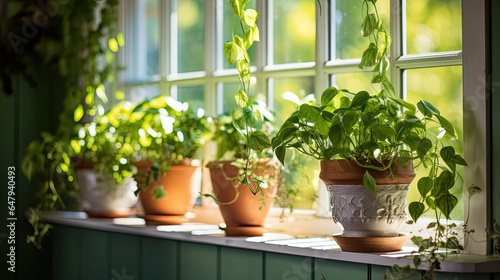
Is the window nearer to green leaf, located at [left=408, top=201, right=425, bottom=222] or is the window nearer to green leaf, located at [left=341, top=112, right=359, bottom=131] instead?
green leaf, located at [left=408, top=201, right=425, bottom=222]

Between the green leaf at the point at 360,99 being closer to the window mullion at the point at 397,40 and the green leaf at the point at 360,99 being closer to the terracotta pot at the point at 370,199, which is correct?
the terracotta pot at the point at 370,199

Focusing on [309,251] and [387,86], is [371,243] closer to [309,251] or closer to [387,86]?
[309,251]

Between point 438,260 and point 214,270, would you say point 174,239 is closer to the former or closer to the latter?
point 214,270

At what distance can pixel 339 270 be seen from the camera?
127 cm

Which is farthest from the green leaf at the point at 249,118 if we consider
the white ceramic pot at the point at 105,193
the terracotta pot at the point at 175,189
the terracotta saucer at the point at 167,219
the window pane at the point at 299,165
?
the white ceramic pot at the point at 105,193

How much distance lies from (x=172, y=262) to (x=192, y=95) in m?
0.58

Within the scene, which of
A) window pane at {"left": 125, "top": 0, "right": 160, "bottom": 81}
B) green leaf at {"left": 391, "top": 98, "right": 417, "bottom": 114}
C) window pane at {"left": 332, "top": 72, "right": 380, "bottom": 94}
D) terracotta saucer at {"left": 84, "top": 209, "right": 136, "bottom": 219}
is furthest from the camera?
window pane at {"left": 125, "top": 0, "right": 160, "bottom": 81}

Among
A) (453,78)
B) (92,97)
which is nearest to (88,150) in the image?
(92,97)

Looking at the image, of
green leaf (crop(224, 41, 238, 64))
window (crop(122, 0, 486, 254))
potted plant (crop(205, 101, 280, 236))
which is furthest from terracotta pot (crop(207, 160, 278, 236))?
green leaf (crop(224, 41, 238, 64))

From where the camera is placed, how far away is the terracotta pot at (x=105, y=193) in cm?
195

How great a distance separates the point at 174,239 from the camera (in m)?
1.65

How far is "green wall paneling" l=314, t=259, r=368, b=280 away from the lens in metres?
1.23

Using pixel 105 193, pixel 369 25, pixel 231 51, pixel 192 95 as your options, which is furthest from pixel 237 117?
pixel 105 193

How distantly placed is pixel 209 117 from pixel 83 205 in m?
0.65
